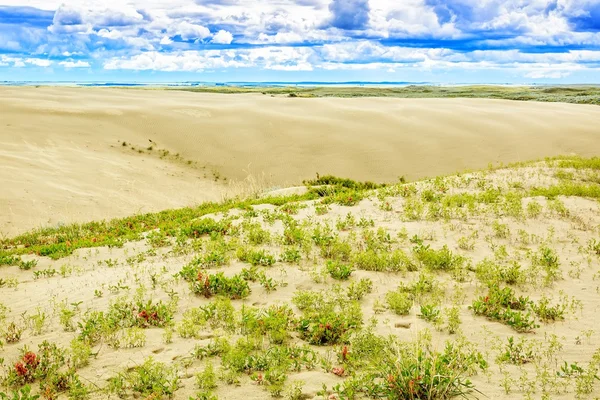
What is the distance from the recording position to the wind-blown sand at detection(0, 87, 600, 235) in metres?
22.9

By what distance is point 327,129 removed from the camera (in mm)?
42000

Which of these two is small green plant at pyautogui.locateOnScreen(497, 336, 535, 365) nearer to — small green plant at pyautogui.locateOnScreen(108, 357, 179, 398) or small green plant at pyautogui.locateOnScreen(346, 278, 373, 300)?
small green plant at pyautogui.locateOnScreen(346, 278, 373, 300)

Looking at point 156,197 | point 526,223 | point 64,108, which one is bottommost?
point 156,197

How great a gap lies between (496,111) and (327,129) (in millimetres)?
22268

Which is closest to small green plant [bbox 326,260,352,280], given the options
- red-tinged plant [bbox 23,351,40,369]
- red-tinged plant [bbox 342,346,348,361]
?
red-tinged plant [bbox 342,346,348,361]

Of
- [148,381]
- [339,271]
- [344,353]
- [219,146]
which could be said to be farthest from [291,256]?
[219,146]

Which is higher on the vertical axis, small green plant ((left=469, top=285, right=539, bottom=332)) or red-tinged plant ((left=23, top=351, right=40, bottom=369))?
small green plant ((left=469, top=285, right=539, bottom=332))

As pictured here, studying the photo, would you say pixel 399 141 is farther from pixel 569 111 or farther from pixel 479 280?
pixel 479 280

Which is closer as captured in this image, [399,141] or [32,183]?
[32,183]

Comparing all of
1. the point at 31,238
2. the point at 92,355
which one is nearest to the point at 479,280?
the point at 92,355

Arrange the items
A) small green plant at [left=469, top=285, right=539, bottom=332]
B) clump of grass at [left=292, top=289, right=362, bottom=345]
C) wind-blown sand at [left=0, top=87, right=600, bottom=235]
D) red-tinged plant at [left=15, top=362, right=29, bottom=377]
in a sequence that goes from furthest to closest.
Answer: wind-blown sand at [left=0, top=87, right=600, bottom=235] → small green plant at [left=469, top=285, right=539, bottom=332] → clump of grass at [left=292, top=289, right=362, bottom=345] → red-tinged plant at [left=15, top=362, right=29, bottom=377]

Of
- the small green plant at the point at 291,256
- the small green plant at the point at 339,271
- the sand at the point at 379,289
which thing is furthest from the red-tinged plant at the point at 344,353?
the small green plant at the point at 291,256

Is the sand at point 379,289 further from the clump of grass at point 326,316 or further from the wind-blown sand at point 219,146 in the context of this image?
the wind-blown sand at point 219,146

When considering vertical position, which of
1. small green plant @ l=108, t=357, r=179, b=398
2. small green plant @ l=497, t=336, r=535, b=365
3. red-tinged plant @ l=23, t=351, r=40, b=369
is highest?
small green plant @ l=497, t=336, r=535, b=365
